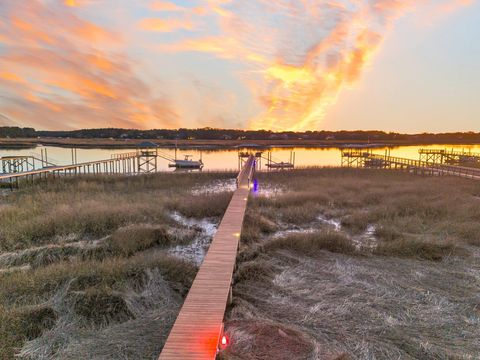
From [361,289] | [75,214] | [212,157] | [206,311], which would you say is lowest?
→ [361,289]

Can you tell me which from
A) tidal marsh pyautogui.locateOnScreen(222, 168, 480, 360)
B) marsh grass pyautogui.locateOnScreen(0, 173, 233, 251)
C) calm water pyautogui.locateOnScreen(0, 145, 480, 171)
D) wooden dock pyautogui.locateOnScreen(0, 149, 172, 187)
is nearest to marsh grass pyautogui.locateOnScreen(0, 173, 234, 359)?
marsh grass pyautogui.locateOnScreen(0, 173, 233, 251)

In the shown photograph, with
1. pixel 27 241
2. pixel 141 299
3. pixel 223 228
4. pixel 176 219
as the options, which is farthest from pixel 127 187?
pixel 141 299

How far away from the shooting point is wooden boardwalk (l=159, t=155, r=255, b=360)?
3.79 meters

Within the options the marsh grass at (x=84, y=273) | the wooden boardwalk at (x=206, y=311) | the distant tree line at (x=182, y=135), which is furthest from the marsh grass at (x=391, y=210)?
the distant tree line at (x=182, y=135)

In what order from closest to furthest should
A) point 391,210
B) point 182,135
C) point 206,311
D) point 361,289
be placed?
1. point 206,311
2. point 361,289
3. point 391,210
4. point 182,135

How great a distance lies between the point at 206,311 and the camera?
185 inches

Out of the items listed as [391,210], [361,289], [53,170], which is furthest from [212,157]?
[361,289]

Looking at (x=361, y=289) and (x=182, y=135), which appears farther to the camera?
(x=182, y=135)

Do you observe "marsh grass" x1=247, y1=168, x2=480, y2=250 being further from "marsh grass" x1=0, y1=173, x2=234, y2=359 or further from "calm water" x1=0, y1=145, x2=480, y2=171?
"calm water" x1=0, y1=145, x2=480, y2=171

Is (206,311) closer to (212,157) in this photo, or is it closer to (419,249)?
(419,249)

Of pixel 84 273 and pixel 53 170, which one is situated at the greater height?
pixel 53 170

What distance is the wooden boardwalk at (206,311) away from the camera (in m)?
3.79

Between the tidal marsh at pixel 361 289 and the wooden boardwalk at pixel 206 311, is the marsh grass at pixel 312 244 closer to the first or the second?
the tidal marsh at pixel 361 289

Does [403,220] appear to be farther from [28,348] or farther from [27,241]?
[27,241]
